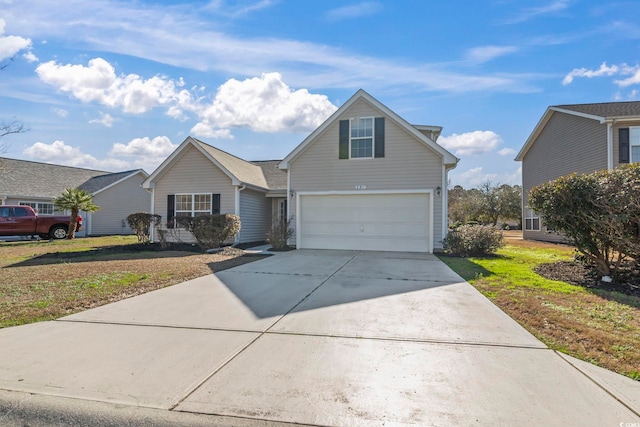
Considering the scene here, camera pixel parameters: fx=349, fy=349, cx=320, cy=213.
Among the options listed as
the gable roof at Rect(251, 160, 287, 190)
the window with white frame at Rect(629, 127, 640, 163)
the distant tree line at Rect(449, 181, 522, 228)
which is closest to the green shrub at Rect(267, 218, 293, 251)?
the gable roof at Rect(251, 160, 287, 190)

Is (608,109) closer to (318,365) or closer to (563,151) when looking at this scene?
(563,151)

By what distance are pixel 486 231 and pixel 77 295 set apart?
11.5 meters

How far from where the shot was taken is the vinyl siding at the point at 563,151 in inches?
590

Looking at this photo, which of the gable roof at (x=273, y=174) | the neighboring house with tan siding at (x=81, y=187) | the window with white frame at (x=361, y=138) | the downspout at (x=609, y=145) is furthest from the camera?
the neighboring house with tan siding at (x=81, y=187)

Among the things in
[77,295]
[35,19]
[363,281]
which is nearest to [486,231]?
[363,281]

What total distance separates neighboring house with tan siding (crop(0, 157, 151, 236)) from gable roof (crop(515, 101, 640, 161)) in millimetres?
25977

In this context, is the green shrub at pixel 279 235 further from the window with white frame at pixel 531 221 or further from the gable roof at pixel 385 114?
the window with white frame at pixel 531 221

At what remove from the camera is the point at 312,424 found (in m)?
2.46

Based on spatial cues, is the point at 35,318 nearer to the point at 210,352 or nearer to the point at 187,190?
the point at 210,352

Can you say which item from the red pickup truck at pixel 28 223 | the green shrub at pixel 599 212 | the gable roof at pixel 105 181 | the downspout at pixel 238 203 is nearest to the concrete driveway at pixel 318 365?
the green shrub at pixel 599 212

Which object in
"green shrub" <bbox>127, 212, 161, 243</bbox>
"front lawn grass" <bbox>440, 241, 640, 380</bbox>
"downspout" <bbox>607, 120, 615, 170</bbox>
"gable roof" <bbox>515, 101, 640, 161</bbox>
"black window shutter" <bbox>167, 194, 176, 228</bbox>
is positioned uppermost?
"gable roof" <bbox>515, 101, 640, 161</bbox>

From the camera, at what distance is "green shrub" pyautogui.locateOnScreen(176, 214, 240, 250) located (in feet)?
43.8

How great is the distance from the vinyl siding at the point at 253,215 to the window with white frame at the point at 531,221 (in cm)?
1526

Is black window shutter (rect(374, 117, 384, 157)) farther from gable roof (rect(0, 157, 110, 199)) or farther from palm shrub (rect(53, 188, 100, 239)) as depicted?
gable roof (rect(0, 157, 110, 199))
